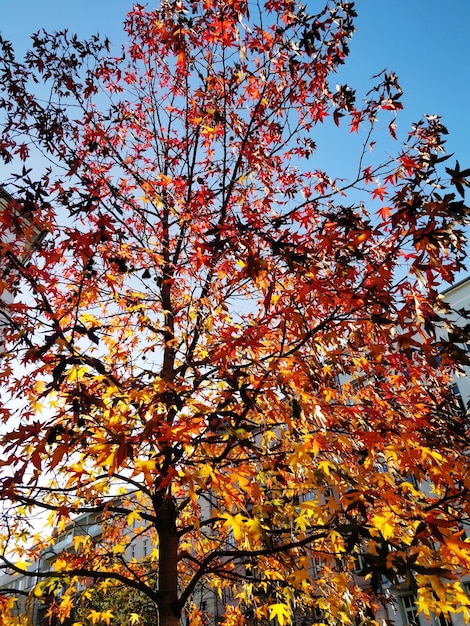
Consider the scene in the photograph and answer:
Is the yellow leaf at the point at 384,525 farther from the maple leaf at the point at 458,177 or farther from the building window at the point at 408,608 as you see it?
the building window at the point at 408,608

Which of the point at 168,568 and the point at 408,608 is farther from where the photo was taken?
the point at 408,608

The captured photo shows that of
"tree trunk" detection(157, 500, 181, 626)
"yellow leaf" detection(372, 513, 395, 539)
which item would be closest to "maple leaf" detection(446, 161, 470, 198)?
"yellow leaf" detection(372, 513, 395, 539)

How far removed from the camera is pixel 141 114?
6.48m

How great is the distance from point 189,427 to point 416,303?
69.9 inches

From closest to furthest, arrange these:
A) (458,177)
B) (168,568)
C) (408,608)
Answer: (458,177) → (168,568) → (408,608)

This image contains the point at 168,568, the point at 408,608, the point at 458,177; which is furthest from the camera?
the point at 408,608

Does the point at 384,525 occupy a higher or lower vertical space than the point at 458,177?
lower

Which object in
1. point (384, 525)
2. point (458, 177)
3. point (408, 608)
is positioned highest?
point (458, 177)

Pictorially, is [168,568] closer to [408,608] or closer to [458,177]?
[458,177]

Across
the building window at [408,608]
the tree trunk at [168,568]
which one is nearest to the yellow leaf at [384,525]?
the tree trunk at [168,568]

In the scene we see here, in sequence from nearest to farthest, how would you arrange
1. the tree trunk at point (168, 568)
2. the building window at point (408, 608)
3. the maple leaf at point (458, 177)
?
the maple leaf at point (458, 177) < the tree trunk at point (168, 568) < the building window at point (408, 608)

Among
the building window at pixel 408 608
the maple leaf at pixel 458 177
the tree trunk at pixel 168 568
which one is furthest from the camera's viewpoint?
the building window at pixel 408 608

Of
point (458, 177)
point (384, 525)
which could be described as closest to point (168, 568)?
point (384, 525)

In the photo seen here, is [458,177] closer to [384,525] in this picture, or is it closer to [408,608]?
[384,525]
